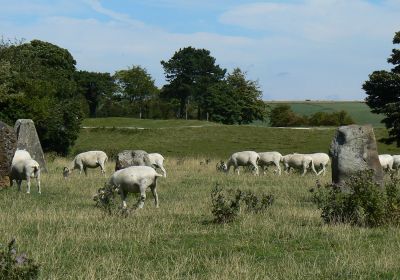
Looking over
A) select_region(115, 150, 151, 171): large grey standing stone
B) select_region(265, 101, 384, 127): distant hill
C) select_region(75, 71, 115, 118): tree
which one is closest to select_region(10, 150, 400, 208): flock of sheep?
select_region(115, 150, 151, 171): large grey standing stone

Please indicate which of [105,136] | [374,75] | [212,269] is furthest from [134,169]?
[105,136]

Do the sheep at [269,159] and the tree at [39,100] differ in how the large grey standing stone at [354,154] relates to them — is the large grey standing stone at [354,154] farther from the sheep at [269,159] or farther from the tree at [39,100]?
the tree at [39,100]

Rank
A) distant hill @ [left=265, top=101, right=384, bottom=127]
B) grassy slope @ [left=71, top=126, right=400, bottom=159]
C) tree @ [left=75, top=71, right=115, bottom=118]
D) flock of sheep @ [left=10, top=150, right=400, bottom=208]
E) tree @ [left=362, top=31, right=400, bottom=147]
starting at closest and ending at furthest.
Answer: flock of sheep @ [left=10, top=150, right=400, bottom=208], tree @ [left=362, top=31, right=400, bottom=147], grassy slope @ [left=71, top=126, right=400, bottom=159], distant hill @ [left=265, top=101, right=384, bottom=127], tree @ [left=75, top=71, right=115, bottom=118]

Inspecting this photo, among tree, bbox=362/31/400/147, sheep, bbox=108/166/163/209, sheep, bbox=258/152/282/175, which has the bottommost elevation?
sheep, bbox=258/152/282/175

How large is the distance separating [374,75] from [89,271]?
1688 inches

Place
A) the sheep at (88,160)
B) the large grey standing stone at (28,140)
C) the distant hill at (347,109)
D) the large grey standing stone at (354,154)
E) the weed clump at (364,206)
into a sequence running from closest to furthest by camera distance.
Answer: the weed clump at (364,206) < the large grey standing stone at (354,154) < the sheep at (88,160) < the large grey standing stone at (28,140) < the distant hill at (347,109)

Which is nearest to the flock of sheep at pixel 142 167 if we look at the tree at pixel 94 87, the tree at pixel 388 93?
the tree at pixel 388 93

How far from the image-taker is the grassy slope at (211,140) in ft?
200

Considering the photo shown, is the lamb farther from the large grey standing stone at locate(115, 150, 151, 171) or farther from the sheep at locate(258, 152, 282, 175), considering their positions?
the sheep at locate(258, 152, 282, 175)

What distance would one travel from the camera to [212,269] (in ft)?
28.9

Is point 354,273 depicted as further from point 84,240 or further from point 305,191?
point 305,191

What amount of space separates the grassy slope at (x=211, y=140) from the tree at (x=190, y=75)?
29.7 m

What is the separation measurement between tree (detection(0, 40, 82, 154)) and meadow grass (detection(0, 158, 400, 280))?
26490 millimetres

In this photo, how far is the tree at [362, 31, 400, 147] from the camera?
46.3 meters
